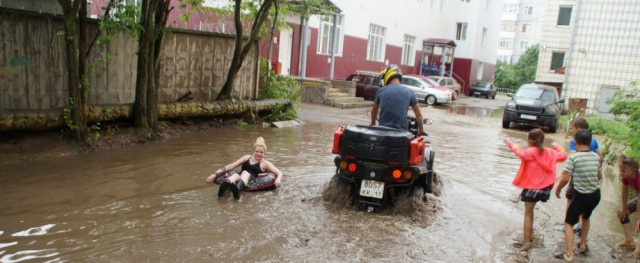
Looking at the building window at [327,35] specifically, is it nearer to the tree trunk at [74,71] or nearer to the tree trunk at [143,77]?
the tree trunk at [143,77]

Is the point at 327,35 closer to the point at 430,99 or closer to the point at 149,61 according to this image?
the point at 430,99

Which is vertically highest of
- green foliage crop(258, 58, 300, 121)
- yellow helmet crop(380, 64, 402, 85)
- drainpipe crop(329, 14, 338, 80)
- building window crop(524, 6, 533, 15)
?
building window crop(524, 6, 533, 15)

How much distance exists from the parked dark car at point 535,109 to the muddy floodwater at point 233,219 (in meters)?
7.82

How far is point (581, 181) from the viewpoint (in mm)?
5148

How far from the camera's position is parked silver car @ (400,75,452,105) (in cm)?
2564

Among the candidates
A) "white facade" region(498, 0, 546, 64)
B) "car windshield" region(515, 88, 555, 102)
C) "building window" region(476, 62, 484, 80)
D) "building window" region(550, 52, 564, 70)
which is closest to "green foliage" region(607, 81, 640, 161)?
"car windshield" region(515, 88, 555, 102)

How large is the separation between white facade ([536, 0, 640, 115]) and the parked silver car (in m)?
6.68

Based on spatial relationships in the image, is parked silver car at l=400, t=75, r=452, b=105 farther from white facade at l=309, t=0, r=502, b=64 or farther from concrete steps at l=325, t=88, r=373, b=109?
concrete steps at l=325, t=88, r=373, b=109

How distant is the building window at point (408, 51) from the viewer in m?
33.9

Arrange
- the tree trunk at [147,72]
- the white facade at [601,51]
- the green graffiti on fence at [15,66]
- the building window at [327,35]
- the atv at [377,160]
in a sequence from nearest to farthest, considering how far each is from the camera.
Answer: the atv at [377,160], the green graffiti on fence at [15,66], the tree trunk at [147,72], the white facade at [601,51], the building window at [327,35]

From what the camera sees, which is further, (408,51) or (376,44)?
(408,51)

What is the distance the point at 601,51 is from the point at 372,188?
17.2 m

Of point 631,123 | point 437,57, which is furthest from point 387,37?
point 631,123

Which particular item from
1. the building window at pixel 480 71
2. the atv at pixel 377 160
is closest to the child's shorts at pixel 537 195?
the atv at pixel 377 160
